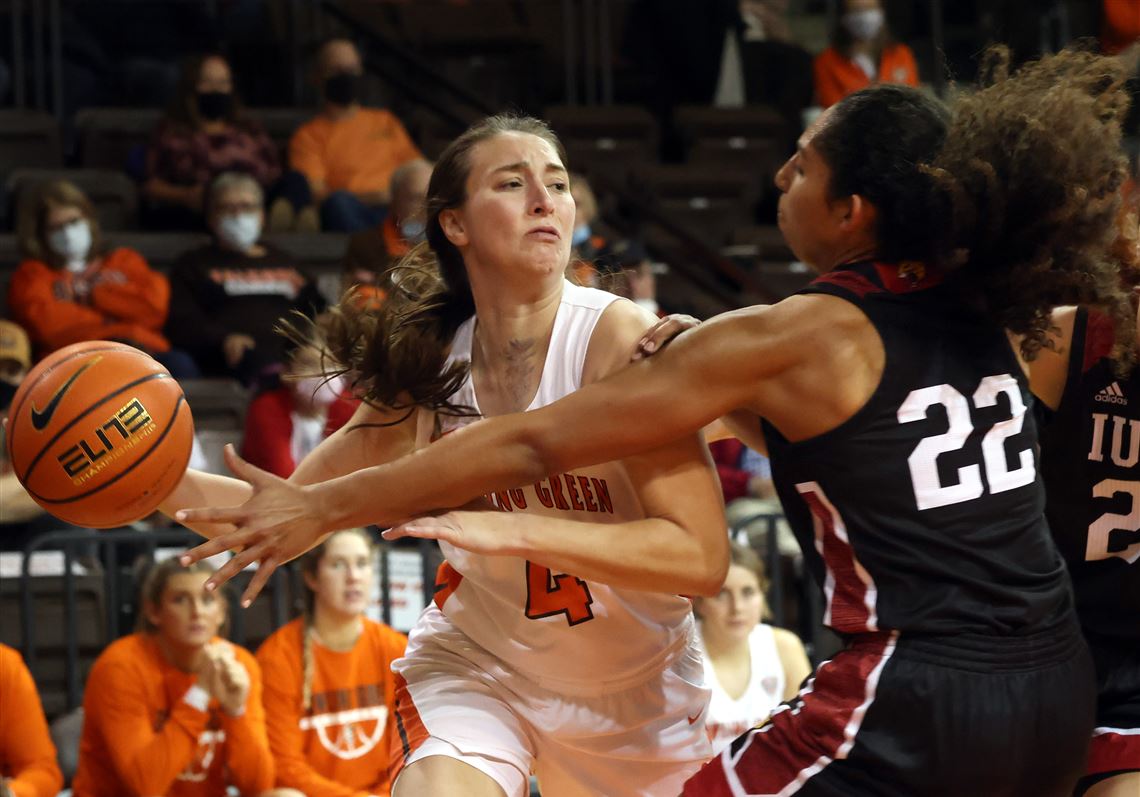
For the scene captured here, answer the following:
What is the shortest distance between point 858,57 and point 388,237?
3.86 metres

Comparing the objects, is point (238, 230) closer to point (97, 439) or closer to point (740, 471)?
point (740, 471)

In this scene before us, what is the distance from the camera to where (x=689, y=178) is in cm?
1010

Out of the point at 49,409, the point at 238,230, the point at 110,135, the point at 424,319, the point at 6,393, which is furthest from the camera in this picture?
the point at 110,135

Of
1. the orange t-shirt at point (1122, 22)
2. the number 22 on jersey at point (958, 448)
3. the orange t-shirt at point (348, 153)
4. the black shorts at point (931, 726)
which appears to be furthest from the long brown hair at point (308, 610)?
the orange t-shirt at point (1122, 22)

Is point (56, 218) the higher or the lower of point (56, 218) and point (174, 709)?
the higher

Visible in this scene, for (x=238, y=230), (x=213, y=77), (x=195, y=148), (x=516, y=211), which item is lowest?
(x=516, y=211)

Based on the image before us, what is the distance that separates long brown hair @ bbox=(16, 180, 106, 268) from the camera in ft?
24.7

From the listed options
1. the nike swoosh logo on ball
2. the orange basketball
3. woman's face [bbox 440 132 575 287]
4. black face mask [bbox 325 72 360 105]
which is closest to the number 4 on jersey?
woman's face [bbox 440 132 575 287]

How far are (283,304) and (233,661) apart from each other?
2769 millimetres

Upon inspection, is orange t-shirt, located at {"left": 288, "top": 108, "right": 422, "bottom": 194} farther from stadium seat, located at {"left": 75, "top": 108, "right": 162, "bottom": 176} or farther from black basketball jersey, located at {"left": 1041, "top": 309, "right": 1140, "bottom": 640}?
black basketball jersey, located at {"left": 1041, "top": 309, "right": 1140, "bottom": 640}

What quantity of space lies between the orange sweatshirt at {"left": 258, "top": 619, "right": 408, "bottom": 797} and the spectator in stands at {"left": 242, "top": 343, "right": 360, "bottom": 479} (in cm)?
109

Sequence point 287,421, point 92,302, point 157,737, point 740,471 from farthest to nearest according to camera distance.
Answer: point 92,302, point 740,471, point 287,421, point 157,737

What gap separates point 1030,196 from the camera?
254 cm

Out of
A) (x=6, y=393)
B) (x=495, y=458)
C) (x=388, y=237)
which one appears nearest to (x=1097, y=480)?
(x=495, y=458)
